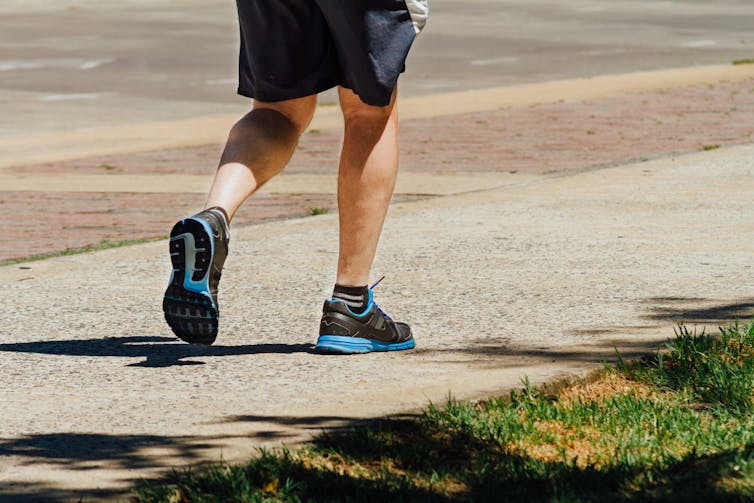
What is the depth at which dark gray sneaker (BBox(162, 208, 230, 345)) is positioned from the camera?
13.1 feet

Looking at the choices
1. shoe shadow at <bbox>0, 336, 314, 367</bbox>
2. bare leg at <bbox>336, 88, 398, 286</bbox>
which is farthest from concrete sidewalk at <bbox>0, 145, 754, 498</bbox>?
bare leg at <bbox>336, 88, 398, 286</bbox>

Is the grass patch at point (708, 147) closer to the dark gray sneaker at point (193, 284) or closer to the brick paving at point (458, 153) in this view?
the brick paving at point (458, 153)

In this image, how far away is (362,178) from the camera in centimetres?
434

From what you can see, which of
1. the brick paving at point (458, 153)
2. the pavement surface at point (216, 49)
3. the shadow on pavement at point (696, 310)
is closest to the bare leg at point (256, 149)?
the shadow on pavement at point (696, 310)

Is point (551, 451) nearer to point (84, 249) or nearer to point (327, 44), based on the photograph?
point (327, 44)

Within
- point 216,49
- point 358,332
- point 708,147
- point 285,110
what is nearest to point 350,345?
point 358,332

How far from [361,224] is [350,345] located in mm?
342

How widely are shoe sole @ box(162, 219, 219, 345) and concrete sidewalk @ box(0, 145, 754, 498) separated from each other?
14cm

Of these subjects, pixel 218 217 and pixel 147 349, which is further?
pixel 147 349

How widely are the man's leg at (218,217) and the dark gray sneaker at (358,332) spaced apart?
38 centimetres

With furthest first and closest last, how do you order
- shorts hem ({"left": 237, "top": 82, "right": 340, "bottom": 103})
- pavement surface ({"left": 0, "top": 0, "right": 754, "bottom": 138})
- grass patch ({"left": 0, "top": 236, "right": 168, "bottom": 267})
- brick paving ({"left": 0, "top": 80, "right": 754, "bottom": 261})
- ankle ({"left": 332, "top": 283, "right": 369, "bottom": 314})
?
1. pavement surface ({"left": 0, "top": 0, "right": 754, "bottom": 138})
2. brick paving ({"left": 0, "top": 80, "right": 754, "bottom": 261})
3. grass patch ({"left": 0, "top": 236, "right": 168, "bottom": 267})
4. ankle ({"left": 332, "top": 283, "right": 369, "bottom": 314})
5. shorts hem ({"left": 237, "top": 82, "right": 340, "bottom": 103})

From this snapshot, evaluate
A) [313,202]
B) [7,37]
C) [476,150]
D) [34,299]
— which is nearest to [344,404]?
[34,299]

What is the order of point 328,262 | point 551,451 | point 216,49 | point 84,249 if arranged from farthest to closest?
Result: point 216,49 → point 84,249 → point 328,262 → point 551,451

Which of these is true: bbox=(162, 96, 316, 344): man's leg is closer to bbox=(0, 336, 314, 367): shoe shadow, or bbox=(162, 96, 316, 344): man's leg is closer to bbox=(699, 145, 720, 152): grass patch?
bbox=(0, 336, 314, 367): shoe shadow
